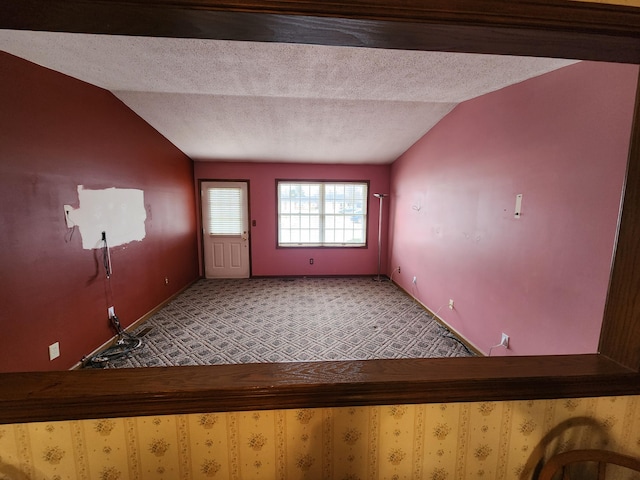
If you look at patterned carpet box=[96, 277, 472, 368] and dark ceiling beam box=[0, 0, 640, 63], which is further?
patterned carpet box=[96, 277, 472, 368]

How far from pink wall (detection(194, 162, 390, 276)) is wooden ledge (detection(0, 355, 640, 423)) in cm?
447

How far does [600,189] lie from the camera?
57.7 inches

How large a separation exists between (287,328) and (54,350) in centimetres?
209

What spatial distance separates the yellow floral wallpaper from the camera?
2.11 feet

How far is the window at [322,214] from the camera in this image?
5105 mm

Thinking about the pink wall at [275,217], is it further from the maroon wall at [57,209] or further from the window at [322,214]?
the maroon wall at [57,209]

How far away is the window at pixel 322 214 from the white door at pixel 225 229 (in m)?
0.76

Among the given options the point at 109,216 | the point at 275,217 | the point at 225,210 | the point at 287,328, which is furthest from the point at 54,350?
the point at 275,217

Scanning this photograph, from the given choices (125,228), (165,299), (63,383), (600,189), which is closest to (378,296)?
(600,189)

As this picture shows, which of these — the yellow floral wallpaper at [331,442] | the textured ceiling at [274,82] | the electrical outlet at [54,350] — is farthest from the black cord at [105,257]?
the yellow floral wallpaper at [331,442]

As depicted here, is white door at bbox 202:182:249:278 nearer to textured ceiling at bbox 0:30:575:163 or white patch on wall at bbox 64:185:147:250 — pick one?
textured ceiling at bbox 0:30:575:163

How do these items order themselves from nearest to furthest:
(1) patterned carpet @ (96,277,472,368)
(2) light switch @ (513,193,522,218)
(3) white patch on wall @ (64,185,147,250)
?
1. (2) light switch @ (513,193,522,218)
2. (3) white patch on wall @ (64,185,147,250)
3. (1) patterned carpet @ (96,277,472,368)

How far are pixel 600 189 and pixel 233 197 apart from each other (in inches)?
194

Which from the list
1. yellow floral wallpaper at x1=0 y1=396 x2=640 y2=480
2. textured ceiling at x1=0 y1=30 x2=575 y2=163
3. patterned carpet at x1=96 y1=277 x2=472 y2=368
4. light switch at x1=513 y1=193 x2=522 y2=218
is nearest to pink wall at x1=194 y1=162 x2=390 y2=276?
patterned carpet at x1=96 y1=277 x2=472 y2=368
